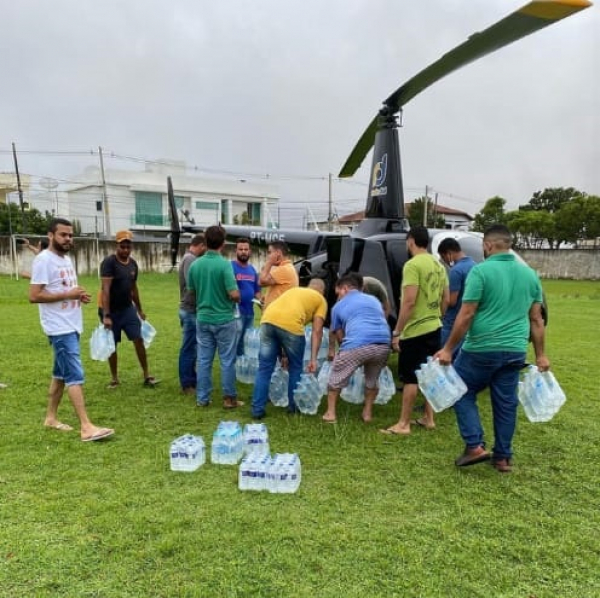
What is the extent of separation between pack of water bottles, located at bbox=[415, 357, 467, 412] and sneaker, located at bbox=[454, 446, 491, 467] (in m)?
0.39

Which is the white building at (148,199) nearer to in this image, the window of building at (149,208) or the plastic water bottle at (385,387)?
the window of building at (149,208)

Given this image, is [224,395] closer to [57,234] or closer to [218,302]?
[218,302]

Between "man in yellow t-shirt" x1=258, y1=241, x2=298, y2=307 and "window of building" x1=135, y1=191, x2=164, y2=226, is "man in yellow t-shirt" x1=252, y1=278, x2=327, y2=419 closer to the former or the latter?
"man in yellow t-shirt" x1=258, y1=241, x2=298, y2=307

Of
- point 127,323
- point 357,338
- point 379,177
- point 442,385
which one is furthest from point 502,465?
point 127,323

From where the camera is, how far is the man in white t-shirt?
14.6 ft

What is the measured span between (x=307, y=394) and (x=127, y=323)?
242 centimetres

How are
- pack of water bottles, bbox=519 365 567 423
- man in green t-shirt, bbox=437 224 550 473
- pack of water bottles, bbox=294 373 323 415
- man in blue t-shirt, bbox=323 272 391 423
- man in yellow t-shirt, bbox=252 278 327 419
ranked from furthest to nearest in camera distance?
pack of water bottles, bbox=294 373 323 415 < man in yellow t-shirt, bbox=252 278 327 419 < man in blue t-shirt, bbox=323 272 391 423 < pack of water bottles, bbox=519 365 567 423 < man in green t-shirt, bbox=437 224 550 473

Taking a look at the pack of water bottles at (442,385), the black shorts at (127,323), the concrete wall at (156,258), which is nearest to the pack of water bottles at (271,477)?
the pack of water bottles at (442,385)

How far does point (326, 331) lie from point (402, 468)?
2.70 metres

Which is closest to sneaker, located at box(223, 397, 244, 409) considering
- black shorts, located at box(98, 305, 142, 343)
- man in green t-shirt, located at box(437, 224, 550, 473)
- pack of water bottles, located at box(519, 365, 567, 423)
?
black shorts, located at box(98, 305, 142, 343)

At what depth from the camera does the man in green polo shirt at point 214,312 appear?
5484 mm

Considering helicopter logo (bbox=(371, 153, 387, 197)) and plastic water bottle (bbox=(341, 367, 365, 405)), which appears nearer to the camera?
A: plastic water bottle (bbox=(341, 367, 365, 405))

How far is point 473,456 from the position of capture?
13.3ft

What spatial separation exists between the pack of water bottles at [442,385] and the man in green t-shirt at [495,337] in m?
0.07
